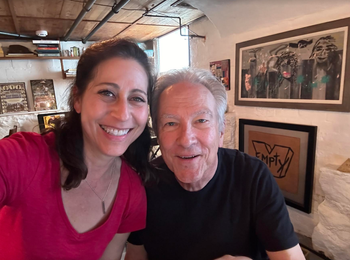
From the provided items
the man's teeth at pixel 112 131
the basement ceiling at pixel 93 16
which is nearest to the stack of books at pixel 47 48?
the basement ceiling at pixel 93 16

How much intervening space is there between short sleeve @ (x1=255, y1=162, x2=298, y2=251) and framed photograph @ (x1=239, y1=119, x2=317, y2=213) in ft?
4.47

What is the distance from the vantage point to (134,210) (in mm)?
1090

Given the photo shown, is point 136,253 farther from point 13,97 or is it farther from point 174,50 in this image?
point 13,97

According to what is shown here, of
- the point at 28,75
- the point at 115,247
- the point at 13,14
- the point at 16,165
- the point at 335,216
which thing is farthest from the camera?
the point at 28,75

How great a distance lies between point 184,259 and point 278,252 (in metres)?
0.38

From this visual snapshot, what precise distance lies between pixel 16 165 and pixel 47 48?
438 cm

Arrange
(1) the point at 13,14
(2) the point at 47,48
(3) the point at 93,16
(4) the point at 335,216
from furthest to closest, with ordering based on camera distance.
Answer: (2) the point at 47,48, (3) the point at 93,16, (1) the point at 13,14, (4) the point at 335,216

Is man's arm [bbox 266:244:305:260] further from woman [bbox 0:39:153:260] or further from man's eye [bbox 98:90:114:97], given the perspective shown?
man's eye [bbox 98:90:114:97]

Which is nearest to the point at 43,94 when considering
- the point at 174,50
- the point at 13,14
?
the point at 13,14

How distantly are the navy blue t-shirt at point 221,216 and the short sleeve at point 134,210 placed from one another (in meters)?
0.04

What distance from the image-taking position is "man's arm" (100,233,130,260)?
3.64 ft

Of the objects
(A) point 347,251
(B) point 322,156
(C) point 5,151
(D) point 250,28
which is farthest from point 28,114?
(A) point 347,251

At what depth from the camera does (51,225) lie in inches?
35.4

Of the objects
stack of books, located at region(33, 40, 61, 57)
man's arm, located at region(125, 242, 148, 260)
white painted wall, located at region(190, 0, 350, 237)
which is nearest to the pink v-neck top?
man's arm, located at region(125, 242, 148, 260)
